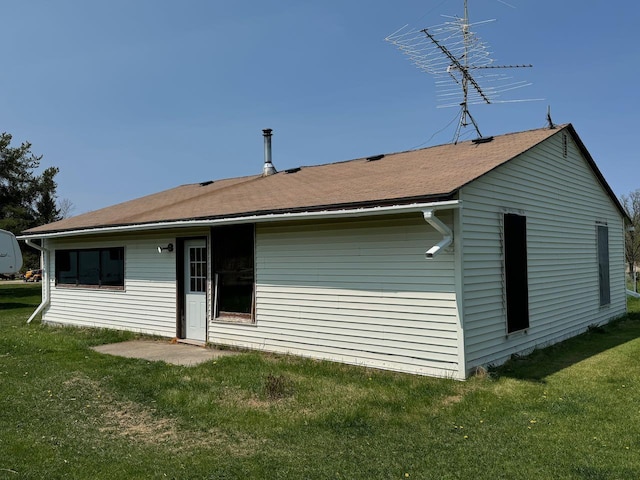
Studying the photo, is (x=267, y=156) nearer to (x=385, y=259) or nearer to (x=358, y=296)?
(x=358, y=296)

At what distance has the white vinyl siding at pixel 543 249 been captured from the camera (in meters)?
7.45

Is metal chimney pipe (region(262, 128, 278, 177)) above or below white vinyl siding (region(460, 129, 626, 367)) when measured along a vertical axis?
above

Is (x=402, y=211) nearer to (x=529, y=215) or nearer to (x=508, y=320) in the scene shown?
(x=508, y=320)

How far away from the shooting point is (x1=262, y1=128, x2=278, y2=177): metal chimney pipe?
14.9 m

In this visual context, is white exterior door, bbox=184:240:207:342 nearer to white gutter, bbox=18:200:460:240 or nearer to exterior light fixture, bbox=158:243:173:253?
exterior light fixture, bbox=158:243:173:253

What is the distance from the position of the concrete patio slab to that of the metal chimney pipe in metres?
6.01

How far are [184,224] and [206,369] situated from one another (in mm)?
3241

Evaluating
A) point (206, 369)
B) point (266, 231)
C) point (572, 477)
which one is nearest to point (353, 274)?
point (266, 231)

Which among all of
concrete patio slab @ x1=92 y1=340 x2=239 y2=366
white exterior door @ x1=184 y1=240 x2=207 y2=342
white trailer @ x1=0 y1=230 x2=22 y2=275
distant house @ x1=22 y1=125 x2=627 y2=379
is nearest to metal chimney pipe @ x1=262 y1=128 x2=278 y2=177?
distant house @ x1=22 y1=125 x2=627 y2=379

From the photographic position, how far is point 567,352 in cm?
896

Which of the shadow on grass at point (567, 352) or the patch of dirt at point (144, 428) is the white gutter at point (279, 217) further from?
the patch of dirt at point (144, 428)

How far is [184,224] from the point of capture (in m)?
9.99

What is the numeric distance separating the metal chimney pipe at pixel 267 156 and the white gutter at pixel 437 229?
336 inches

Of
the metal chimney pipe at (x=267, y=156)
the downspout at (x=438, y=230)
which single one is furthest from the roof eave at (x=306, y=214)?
the metal chimney pipe at (x=267, y=156)
